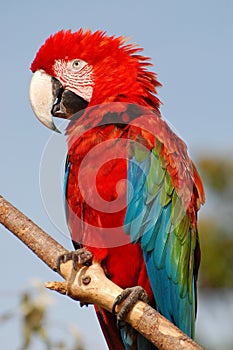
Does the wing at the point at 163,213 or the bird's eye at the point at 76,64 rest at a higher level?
the bird's eye at the point at 76,64

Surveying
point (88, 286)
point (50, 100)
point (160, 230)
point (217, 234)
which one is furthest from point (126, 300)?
point (217, 234)

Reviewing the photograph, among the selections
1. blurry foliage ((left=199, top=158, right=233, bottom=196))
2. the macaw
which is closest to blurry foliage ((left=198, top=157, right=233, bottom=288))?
blurry foliage ((left=199, top=158, right=233, bottom=196))

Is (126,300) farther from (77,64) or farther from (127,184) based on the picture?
(77,64)

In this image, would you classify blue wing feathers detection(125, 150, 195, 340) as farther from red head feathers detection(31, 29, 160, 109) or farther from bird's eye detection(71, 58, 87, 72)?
bird's eye detection(71, 58, 87, 72)

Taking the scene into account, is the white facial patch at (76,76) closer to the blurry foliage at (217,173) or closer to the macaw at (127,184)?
the macaw at (127,184)

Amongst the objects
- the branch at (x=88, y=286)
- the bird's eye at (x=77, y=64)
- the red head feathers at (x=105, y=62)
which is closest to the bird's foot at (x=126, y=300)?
the branch at (x=88, y=286)

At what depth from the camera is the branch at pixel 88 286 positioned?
2.26 m

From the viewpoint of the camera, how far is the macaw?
9.62ft

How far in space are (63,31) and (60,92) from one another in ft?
1.05

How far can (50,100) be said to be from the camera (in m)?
3.30

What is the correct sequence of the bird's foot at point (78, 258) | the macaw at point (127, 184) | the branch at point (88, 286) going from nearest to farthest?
the branch at point (88, 286) → the bird's foot at point (78, 258) → the macaw at point (127, 184)

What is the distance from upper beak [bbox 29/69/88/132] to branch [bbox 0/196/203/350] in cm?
65

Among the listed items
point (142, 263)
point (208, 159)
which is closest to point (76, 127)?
point (142, 263)

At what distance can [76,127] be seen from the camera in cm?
309
